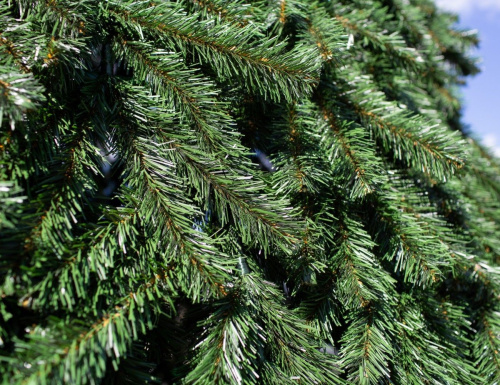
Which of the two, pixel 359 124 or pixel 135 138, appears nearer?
pixel 135 138

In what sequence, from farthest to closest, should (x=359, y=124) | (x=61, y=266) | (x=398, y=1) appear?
(x=398, y=1)
(x=359, y=124)
(x=61, y=266)

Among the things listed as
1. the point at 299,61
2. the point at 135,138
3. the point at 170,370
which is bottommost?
the point at 170,370

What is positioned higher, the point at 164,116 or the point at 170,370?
the point at 164,116

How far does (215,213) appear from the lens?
41 cm

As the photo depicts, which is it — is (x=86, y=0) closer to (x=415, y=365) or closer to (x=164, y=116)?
(x=164, y=116)

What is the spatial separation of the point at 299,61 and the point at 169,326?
0.28 m

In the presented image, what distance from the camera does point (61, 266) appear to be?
307 millimetres

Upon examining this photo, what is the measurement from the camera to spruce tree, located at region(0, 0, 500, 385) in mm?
309

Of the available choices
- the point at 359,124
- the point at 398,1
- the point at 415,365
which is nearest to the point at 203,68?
the point at 359,124

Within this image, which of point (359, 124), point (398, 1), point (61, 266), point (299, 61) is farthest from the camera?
point (398, 1)

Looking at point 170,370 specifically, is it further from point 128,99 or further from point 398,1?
point 398,1

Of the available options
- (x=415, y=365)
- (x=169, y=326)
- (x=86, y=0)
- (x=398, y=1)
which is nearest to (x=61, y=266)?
(x=169, y=326)

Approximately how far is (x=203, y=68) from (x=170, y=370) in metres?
0.30

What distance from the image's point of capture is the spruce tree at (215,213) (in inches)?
12.2
